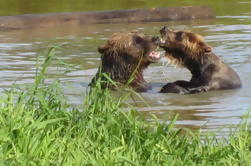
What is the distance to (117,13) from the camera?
655 inches

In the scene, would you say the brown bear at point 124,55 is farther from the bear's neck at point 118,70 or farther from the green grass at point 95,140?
the green grass at point 95,140

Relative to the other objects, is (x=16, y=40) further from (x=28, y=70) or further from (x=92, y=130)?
(x=92, y=130)

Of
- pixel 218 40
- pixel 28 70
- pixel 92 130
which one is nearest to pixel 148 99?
pixel 28 70

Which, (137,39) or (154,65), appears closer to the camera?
(137,39)

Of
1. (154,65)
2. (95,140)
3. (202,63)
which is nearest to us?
(95,140)

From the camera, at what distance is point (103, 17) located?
16.5 meters

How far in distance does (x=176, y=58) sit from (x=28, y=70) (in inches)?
78.2

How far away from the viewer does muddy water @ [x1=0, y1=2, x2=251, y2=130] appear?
8.73 meters

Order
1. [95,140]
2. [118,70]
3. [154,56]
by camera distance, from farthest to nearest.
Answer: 1. [118,70]
2. [154,56]
3. [95,140]

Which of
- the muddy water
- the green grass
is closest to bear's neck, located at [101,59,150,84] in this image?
the muddy water

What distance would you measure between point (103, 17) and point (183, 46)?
627 centimetres

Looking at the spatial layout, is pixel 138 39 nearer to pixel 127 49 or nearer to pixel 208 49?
pixel 127 49

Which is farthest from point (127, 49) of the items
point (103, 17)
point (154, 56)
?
point (103, 17)

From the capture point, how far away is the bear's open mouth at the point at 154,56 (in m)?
10.1
